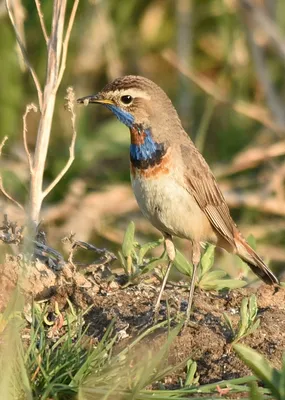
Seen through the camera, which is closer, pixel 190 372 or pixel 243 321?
pixel 190 372

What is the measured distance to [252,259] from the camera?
6582 millimetres

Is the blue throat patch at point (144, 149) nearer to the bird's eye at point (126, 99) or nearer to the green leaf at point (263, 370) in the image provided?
the bird's eye at point (126, 99)

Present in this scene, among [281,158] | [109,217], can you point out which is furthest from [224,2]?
[109,217]

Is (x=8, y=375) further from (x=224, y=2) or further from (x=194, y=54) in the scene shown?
(x=194, y=54)

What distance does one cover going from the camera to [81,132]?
1087 cm

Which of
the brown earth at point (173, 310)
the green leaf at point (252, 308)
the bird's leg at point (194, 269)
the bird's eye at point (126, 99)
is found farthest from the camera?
the bird's eye at point (126, 99)

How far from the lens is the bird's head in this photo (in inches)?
243

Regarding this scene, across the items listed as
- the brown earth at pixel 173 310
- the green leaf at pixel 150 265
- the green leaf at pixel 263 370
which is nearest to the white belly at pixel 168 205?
the green leaf at pixel 150 265

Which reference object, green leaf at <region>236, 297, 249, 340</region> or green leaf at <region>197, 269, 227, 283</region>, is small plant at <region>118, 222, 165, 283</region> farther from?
green leaf at <region>236, 297, 249, 340</region>

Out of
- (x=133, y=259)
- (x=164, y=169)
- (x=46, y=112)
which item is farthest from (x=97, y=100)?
(x=133, y=259)

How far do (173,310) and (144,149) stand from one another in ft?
3.42

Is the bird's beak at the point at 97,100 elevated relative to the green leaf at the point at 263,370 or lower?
elevated

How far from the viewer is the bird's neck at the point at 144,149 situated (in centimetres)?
607

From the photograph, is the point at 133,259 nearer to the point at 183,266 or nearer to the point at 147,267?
the point at 147,267
